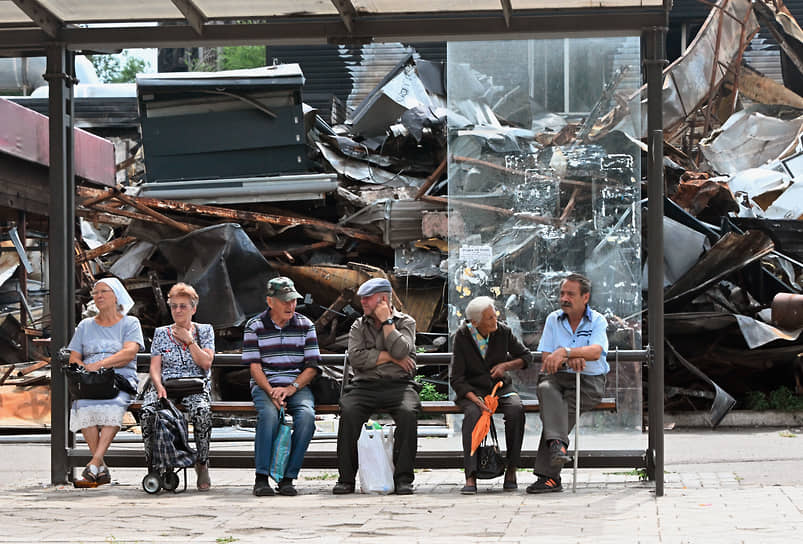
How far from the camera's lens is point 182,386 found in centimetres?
875

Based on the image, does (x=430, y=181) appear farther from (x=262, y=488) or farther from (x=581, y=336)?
(x=262, y=488)

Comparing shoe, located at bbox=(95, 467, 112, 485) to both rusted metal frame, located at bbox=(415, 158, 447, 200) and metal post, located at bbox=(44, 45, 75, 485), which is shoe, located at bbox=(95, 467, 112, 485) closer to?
metal post, located at bbox=(44, 45, 75, 485)

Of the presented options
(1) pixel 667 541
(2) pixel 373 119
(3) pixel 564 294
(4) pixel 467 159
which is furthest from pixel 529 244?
(2) pixel 373 119

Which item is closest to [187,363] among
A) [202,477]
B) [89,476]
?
[202,477]

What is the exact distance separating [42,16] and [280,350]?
3061 mm

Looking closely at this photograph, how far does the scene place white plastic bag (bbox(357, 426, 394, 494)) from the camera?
8.38 metres

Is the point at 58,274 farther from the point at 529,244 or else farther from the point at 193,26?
the point at 529,244

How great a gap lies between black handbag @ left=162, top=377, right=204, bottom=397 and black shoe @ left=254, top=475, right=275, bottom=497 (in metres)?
0.86

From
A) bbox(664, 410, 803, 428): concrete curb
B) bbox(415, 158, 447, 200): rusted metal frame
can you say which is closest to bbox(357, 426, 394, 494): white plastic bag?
bbox(664, 410, 803, 428): concrete curb

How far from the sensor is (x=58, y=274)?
9.03 m

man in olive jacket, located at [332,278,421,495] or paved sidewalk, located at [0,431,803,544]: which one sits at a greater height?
man in olive jacket, located at [332,278,421,495]

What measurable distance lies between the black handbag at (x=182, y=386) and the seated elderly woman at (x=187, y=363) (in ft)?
0.10

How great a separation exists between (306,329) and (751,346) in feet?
23.0

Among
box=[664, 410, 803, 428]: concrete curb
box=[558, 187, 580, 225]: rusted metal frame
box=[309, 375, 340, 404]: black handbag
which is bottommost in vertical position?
box=[664, 410, 803, 428]: concrete curb
